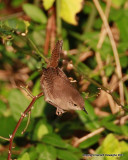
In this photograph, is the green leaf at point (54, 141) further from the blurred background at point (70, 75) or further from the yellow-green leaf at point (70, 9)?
the yellow-green leaf at point (70, 9)

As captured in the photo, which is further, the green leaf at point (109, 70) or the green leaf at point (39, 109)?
the green leaf at point (109, 70)

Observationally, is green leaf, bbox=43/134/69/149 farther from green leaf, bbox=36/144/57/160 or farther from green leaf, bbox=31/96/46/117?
green leaf, bbox=31/96/46/117

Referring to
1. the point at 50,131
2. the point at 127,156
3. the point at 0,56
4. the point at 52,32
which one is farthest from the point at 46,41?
the point at 127,156

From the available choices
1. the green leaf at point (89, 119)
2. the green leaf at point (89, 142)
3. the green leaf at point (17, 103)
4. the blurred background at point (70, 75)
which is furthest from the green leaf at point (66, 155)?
the green leaf at point (17, 103)

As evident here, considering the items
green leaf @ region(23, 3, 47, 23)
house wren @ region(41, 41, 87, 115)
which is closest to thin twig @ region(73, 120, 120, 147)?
house wren @ region(41, 41, 87, 115)

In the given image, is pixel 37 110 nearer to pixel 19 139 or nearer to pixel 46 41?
pixel 19 139
